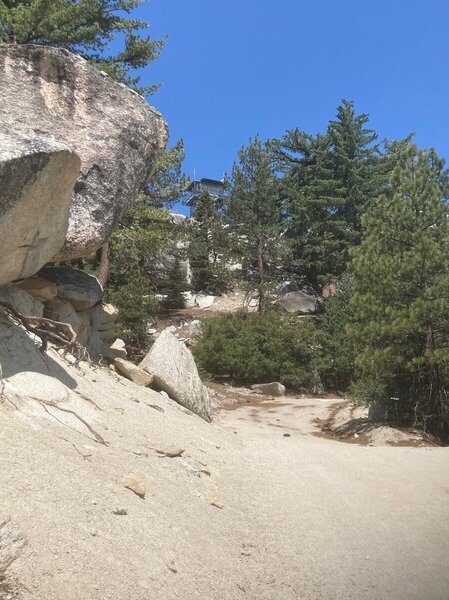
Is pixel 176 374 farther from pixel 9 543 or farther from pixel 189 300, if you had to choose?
pixel 189 300

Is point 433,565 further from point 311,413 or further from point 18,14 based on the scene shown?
point 18,14

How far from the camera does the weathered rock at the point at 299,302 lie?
3681cm

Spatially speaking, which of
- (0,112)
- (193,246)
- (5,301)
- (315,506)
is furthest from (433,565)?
(193,246)

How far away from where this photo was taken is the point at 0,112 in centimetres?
833

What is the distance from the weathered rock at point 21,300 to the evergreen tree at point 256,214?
2422cm

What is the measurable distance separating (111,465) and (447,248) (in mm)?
10705

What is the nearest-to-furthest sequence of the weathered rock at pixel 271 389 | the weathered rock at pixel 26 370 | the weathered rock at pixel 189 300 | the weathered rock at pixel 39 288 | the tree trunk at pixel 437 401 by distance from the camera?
1. the weathered rock at pixel 26 370
2. the weathered rock at pixel 39 288
3. the tree trunk at pixel 437 401
4. the weathered rock at pixel 271 389
5. the weathered rock at pixel 189 300

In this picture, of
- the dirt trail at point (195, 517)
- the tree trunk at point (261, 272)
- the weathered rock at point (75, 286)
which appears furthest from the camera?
the tree trunk at point (261, 272)

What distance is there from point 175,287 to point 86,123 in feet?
87.7

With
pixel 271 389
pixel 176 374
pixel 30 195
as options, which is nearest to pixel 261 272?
pixel 271 389

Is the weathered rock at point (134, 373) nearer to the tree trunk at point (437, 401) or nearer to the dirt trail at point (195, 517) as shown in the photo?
the dirt trail at point (195, 517)

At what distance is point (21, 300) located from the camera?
7.67m

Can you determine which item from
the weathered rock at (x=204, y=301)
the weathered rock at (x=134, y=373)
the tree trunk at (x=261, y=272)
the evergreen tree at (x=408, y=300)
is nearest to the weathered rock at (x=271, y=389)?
the evergreen tree at (x=408, y=300)

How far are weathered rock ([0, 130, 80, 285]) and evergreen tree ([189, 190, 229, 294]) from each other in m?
21.0
